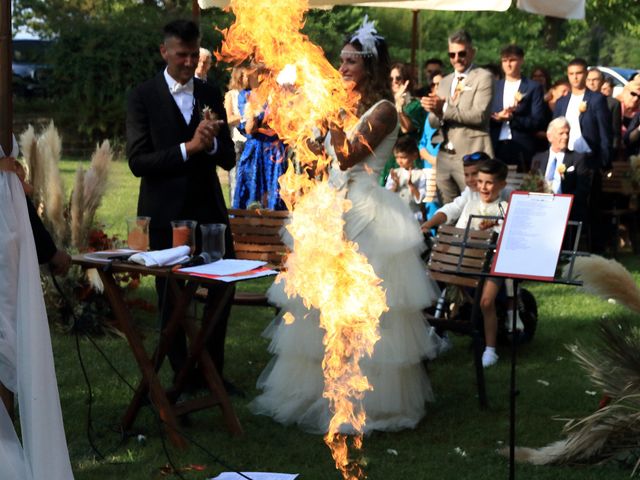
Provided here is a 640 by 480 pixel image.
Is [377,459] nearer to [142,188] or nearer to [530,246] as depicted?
[530,246]

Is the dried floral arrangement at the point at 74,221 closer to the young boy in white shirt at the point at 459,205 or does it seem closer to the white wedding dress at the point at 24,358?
the young boy in white shirt at the point at 459,205

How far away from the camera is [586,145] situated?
11.8 metres

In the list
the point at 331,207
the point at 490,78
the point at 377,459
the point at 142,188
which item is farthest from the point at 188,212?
the point at 490,78

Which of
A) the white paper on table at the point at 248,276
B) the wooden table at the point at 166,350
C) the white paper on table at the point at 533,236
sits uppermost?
the white paper on table at the point at 533,236

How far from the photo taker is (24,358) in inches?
178

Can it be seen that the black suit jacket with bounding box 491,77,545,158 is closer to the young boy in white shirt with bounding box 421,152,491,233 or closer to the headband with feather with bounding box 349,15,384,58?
the young boy in white shirt with bounding box 421,152,491,233

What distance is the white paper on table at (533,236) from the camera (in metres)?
4.65

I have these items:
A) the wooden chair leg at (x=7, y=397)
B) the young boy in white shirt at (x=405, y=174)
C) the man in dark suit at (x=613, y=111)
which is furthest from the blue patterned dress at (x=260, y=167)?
the wooden chair leg at (x=7, y=397)

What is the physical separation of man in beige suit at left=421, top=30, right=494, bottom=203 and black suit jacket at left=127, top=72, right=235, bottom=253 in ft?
13.8

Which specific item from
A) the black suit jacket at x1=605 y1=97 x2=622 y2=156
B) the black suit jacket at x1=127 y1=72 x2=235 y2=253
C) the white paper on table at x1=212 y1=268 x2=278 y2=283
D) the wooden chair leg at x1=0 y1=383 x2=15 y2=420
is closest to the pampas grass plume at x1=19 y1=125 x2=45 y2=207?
the black suit jacket at x1=127 y1=72 x2=235 y2=253

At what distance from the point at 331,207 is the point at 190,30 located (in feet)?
4.37

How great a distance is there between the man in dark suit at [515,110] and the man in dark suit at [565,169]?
23cm

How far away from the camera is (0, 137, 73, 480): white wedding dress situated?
177 inches

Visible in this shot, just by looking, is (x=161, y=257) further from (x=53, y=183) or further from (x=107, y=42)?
(x=107, y=42)
